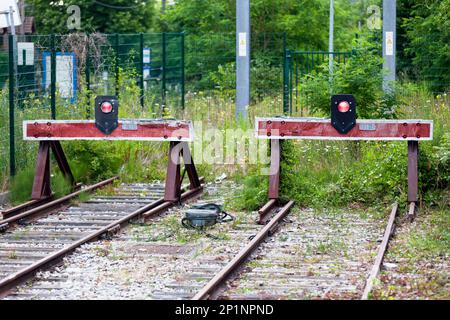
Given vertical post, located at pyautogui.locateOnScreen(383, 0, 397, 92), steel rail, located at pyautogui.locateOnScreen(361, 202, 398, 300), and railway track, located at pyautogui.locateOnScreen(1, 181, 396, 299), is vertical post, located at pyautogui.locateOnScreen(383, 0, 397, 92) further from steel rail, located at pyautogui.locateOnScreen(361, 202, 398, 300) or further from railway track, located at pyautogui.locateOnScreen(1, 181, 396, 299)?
railway track, located at pyautogui.locateOnScreen(1, 181, 396, 299)

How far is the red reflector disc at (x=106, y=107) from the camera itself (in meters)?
14.2

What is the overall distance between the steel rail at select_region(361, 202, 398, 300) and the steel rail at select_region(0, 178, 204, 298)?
3.25 m

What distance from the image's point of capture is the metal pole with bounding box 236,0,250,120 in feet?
66.2

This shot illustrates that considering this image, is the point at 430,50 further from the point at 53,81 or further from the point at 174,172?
the point at 174,172

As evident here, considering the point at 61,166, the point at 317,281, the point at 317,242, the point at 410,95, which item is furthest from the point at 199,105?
the point at 317,281

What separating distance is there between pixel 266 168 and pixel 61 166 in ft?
10.7

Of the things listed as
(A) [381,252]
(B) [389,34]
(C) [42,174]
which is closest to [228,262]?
(A) [381,252]

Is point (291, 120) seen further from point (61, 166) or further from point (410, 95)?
point (410, 95)

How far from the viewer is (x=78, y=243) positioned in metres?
11.3

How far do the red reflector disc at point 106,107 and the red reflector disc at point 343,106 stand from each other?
3.30 metres

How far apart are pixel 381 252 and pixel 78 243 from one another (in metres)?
3.43

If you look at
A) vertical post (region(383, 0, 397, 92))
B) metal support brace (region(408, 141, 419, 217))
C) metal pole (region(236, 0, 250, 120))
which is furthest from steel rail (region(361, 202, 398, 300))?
metal pole (region(236, 0, 250, 120))

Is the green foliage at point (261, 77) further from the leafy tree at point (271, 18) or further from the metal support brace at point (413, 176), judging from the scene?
the metal support brace at point (413, 176)

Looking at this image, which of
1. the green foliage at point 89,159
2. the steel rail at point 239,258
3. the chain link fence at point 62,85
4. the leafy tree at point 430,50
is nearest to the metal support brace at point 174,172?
the steel rail at point 239,258
